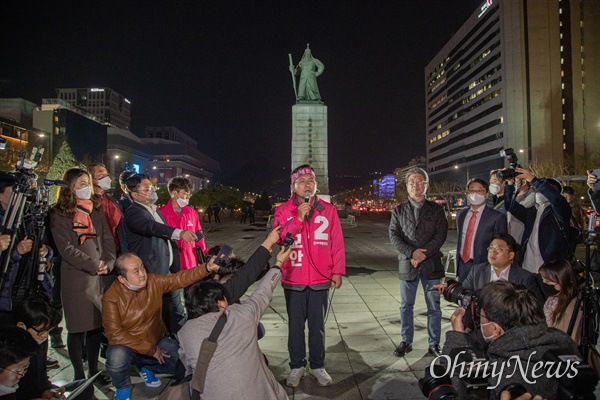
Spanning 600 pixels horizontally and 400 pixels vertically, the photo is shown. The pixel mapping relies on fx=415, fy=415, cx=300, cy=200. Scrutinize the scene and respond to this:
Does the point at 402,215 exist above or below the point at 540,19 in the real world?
below

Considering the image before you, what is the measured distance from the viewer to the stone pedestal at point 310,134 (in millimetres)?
23703

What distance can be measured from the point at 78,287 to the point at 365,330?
3.33 m

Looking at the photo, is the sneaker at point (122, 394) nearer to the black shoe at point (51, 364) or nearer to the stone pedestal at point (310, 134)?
the black shoe at point (51, 364)

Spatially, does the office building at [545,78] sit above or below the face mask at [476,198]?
above

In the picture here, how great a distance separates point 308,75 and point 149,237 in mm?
20543

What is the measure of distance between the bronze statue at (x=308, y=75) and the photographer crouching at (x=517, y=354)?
883 inches

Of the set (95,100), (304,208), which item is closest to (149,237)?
(304,208)

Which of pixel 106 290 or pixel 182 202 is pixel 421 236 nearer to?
pixel 182 202

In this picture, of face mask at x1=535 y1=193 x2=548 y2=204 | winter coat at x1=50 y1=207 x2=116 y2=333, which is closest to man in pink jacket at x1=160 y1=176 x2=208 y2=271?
winter coat at x1=50 y1=207 x2=116 y2=333

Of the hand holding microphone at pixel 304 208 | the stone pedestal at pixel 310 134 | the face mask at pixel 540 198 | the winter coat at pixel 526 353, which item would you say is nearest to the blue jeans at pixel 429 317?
the face mask at pixel 540 198

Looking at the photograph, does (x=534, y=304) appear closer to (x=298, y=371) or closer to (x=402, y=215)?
(x=298, y=371)

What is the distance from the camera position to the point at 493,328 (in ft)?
7.58

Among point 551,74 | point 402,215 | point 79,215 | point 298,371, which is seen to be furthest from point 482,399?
point 551,74

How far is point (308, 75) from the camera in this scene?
23406 millimetres
